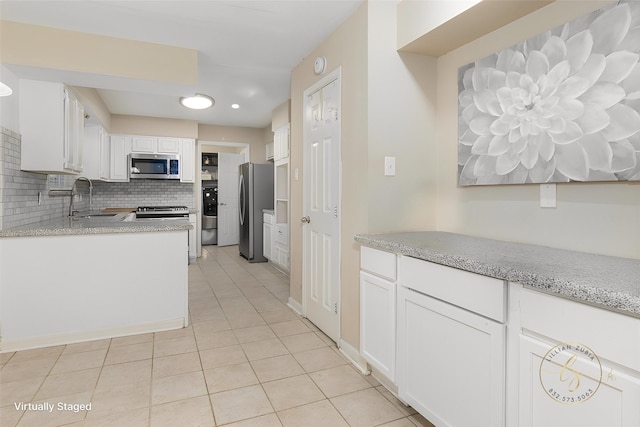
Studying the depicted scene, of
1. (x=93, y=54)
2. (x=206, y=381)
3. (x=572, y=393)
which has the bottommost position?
(x=206, y=381)

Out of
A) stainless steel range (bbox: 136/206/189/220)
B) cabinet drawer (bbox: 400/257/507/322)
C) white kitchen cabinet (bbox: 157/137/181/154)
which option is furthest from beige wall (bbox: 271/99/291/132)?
cabinet drawer (bbox: 400/257/507/322)

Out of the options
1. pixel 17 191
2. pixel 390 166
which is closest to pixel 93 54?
pixel 17 191

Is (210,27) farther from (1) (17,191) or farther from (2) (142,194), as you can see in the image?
(2) (142,194)

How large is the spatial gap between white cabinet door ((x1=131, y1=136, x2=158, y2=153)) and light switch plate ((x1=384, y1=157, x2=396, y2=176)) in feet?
15.8

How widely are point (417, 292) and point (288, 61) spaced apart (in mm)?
2558

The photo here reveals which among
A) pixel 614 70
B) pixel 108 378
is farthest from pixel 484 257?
pixel 108 378

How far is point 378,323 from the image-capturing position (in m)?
2.02

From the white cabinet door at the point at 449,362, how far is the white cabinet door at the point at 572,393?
0.32ft

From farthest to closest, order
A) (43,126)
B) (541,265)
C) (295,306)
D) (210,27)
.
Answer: (295,306)
(43,126)
(210,27)
(541,265)

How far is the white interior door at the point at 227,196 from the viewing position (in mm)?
7598

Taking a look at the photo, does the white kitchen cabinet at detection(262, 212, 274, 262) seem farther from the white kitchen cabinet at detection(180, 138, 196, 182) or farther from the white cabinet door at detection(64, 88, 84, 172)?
the white cabinet door at detection(64, 88, 84, 172)

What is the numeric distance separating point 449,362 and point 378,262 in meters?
0.67

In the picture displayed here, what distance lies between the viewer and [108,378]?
7.23 ft

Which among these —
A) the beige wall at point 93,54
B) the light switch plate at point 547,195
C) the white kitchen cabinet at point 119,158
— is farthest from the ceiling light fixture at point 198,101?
the light switch plate at point 547,195
